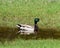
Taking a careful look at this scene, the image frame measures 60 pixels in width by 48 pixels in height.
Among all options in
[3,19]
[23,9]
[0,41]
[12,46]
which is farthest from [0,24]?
[12,46]

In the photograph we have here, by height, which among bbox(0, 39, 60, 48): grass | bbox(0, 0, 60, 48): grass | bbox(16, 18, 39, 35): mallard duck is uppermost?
bbox(0, 0, 60, 48): grass

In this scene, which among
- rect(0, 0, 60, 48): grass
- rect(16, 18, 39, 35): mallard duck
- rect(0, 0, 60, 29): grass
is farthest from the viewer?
rect(0, 0, 60, 29): grass

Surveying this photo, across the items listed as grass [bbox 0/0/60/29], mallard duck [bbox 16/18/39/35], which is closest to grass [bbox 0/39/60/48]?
mallard duck [bbox 16/18/39/35]

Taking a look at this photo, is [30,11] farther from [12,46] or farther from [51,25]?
[12,46]

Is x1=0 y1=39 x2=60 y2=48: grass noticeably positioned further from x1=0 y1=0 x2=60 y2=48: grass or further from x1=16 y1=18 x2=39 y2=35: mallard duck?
x1=16 y1=18 x2=39 y2=35: mallard duck

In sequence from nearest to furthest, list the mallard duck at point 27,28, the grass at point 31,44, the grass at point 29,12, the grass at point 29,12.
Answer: the grass at point 31,44 < the mallard duck at point 27,28 < the grass at point 29,12 < the grass at point 29,12

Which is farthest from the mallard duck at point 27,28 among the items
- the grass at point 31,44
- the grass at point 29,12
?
the grass at point 31,44

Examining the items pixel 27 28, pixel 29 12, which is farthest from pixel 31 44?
pixel 29 12

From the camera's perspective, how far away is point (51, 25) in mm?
22312

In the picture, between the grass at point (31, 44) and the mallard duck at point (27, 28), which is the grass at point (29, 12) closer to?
the mallard duck at point (27, 28)

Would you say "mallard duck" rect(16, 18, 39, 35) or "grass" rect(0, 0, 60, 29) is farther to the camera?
"grass" rect(0, 0, 60, 29)

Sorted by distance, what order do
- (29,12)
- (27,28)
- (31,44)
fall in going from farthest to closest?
(29,12) → (27,28) → (31,44)

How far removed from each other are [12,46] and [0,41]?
2.05m

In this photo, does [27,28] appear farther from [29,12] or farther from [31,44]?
[31,44]
